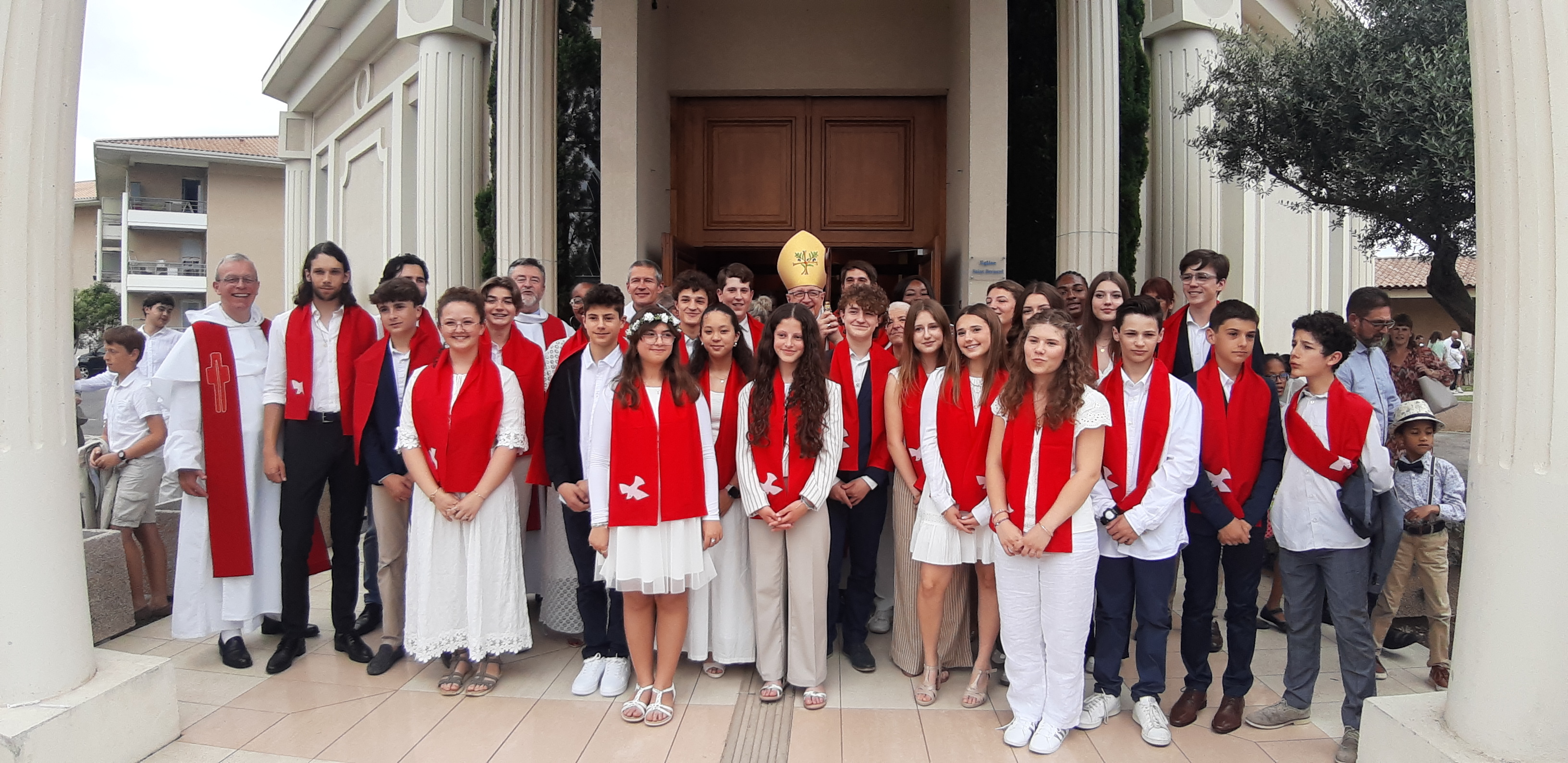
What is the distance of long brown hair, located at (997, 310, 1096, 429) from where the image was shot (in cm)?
320

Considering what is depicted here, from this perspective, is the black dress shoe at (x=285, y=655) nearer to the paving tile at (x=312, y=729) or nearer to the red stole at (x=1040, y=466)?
the paving tile at (x=312, y=729)

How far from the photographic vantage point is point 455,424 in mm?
3631

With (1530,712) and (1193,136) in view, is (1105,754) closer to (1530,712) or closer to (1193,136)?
(1530,712)

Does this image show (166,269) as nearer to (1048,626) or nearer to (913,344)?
(913,344)

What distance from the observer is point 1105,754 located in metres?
3.24

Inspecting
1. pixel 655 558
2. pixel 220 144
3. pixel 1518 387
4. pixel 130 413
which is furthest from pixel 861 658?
pixel 220 144

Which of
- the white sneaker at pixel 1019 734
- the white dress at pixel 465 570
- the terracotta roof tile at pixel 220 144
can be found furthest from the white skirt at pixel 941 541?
the terracotta roof tile at pixel 220 144

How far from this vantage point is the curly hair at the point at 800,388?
140 inches

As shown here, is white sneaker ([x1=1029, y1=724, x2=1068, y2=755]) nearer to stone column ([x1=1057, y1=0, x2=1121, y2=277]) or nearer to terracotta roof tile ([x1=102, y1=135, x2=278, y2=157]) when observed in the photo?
stone column ([x1=1057, y1=0, x2=1121, y2=277])

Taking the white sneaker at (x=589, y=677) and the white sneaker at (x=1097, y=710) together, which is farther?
the white sneaker at (x=589, y=677)

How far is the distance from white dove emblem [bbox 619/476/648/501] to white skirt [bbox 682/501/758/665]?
57 centimetres

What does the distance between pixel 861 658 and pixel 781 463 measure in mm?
1134

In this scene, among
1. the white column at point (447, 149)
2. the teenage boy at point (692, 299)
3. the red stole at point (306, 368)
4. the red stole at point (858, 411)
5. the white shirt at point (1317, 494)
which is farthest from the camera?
the white column at point (447, 149)

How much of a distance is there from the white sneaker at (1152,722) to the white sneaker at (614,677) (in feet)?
6.93
